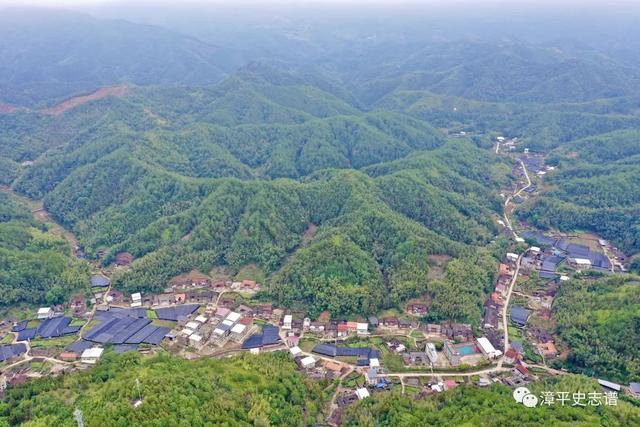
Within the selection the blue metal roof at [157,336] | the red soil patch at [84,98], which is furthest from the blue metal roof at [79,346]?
the red soil patch at [84,98]

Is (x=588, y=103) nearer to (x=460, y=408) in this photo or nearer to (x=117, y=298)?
(x=460, y=408)

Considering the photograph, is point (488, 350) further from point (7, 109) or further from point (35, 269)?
point (7, 109)

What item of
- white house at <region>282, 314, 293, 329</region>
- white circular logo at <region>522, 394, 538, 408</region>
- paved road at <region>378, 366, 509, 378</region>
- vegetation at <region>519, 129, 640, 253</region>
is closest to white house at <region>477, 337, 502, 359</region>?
paved road at <region>378, 366, 509, 378</region>

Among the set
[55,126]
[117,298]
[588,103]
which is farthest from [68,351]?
[588,103]

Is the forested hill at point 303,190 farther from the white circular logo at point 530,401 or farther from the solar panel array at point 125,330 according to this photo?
the white circular logo at point 530,401

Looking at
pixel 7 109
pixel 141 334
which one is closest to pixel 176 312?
pixel 141 334

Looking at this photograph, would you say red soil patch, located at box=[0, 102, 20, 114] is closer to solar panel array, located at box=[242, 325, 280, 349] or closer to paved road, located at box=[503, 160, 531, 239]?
solar panel array, located at box=[242, 325, 280, 349]

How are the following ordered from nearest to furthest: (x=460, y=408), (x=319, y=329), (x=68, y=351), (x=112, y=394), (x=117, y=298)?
1. (x=112, y=394)
2. (x=460, y=408)
3. (x=68, y=351)
4. (x=319, y=329)
5. (x=117, y=298)
